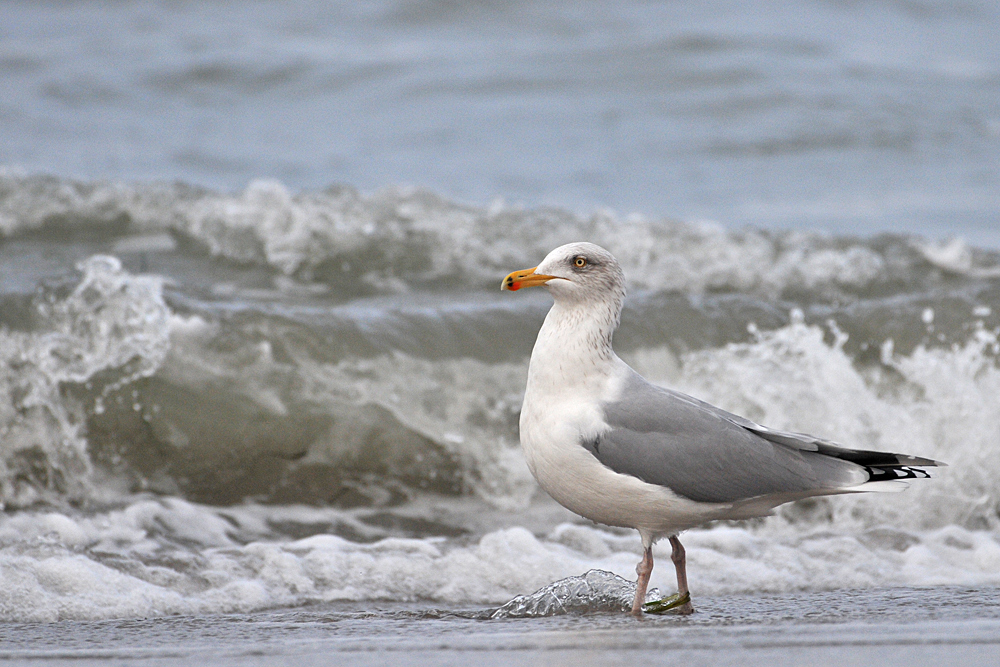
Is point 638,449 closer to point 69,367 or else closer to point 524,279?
point 524,279

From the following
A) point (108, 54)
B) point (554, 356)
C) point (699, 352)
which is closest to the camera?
point (554, 356)

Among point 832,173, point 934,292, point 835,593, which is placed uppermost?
point 832,173

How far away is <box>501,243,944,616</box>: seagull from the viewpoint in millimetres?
3537

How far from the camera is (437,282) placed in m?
7.81

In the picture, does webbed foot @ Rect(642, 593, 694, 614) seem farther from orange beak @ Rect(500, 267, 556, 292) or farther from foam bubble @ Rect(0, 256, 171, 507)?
foam bubble @ Rect(0, 256, 171, 507)

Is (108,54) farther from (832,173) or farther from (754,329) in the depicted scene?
(754,329)

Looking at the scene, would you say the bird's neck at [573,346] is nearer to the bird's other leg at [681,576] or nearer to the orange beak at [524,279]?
the orange beak at [524,279]

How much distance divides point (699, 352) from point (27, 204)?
5063 mm

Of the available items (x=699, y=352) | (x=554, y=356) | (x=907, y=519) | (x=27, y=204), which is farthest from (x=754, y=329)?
(x=27, y=204)

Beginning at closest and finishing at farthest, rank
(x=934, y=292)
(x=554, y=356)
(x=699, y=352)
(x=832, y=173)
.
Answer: (x=554, y=356) → (x=699, y=352) → (x=934, y=292) → (x=832, y=173)

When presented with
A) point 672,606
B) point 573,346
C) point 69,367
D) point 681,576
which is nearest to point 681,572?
point 681,576

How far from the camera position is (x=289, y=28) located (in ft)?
48.1

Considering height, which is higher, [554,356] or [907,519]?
[554,356]

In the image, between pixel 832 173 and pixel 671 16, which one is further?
pixel 671 16
